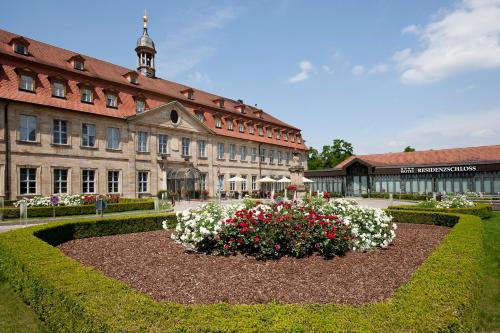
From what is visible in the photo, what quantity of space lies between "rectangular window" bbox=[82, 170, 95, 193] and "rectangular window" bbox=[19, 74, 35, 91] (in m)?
7.11

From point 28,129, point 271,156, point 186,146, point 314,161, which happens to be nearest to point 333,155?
point 314,161

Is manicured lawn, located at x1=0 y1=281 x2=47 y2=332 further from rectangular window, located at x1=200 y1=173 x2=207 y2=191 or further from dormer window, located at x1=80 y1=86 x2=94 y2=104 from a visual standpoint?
rectangular window, located at x1=200 y1=173 x2=207 y2=191

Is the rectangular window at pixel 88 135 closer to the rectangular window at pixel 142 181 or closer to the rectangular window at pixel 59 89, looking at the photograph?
the rectangular window at pixel 59 89

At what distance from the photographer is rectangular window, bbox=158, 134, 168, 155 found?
3281 centimetres

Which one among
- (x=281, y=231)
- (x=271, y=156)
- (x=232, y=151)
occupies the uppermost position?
(x=232, y=151)

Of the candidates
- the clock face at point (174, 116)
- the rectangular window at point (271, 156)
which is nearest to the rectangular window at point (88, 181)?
the clock face at point (174, 116)

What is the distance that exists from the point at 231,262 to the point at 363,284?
3.29m

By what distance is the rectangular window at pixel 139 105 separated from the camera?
30906 millimetres

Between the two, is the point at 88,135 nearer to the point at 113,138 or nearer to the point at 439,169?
the point at 113,138

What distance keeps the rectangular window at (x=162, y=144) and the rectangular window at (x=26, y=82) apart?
445 inches

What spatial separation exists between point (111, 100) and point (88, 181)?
7.14 m

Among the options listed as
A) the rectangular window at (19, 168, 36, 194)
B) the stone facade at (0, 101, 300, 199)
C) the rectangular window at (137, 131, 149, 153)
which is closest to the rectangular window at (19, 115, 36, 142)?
the stone facade at (0, 101, 300, 199)

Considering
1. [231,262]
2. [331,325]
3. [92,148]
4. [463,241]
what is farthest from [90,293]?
[92,148]

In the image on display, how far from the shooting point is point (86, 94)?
27219 millimetres
